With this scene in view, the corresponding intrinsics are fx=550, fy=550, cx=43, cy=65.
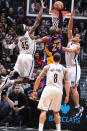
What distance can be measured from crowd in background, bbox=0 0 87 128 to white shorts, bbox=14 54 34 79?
1922 mm

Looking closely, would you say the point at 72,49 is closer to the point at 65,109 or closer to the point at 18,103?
the point at 18,103

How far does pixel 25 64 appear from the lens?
1521cm

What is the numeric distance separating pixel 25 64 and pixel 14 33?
5.76 metres

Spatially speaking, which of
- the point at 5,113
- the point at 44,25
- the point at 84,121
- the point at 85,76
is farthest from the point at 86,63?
the point at 5,113

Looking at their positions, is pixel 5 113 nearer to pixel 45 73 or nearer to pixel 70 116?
pixel 70 116

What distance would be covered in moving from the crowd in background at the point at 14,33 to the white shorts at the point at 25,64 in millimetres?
1922

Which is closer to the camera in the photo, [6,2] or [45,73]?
[45,73]

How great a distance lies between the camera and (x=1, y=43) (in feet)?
66.9

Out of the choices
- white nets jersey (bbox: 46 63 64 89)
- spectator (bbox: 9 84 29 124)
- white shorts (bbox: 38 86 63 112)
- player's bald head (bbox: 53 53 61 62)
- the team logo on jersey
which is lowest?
the team logo on jersey

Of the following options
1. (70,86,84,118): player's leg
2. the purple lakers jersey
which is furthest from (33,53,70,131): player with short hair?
(70,86,84,118): player's leg

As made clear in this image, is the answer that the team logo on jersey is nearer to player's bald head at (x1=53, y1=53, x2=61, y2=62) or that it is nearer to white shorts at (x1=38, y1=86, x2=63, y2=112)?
white shorts at (x1=38, y1=86, x2=63, y2=112)

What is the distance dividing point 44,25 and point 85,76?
259 cm

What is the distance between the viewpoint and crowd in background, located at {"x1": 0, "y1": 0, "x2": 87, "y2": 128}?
712 inches

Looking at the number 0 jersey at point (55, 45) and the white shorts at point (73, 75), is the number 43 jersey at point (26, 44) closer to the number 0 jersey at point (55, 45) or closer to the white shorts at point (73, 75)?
the number 0 jersey at point (55, 45)
